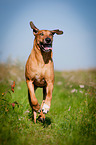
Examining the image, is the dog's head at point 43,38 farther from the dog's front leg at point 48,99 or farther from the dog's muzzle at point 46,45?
the dog's front leg at point 48,99

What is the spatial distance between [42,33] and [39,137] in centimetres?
212

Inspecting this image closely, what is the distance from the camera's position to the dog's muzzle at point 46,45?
3469 mm

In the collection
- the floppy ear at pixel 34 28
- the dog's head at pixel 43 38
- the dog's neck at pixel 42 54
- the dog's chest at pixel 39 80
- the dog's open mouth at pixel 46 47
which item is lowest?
the dog's chest at pixel 39 80

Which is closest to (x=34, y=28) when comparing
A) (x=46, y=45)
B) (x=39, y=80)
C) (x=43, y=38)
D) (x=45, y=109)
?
(x=43, y=38)

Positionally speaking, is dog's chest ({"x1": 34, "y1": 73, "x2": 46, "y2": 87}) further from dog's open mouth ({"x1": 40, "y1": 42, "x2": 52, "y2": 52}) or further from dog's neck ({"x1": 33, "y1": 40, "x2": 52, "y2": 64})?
dog's open mouth ({"x1": 40, "y1": 42, "x2": 52, "y2": 52})

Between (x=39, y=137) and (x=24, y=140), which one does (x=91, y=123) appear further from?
(x=24, y=140)

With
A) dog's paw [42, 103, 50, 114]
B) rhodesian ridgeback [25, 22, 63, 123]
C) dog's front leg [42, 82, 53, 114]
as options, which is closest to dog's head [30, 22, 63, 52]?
rhodesian ridgeback [25, 22, 63, 123]

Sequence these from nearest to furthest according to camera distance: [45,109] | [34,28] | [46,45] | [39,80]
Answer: [45,109] < [46,45] < [39,80] < [34,28]

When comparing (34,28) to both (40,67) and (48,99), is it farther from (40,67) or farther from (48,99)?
(48,99)

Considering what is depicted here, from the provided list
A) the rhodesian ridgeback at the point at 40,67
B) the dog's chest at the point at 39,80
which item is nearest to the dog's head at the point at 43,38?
the rhodesian ridgeback at the point at 40,67

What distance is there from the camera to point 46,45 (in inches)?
140

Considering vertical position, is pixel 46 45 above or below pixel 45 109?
above

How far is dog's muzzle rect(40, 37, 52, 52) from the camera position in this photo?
3.47m

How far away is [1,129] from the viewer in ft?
9.07
